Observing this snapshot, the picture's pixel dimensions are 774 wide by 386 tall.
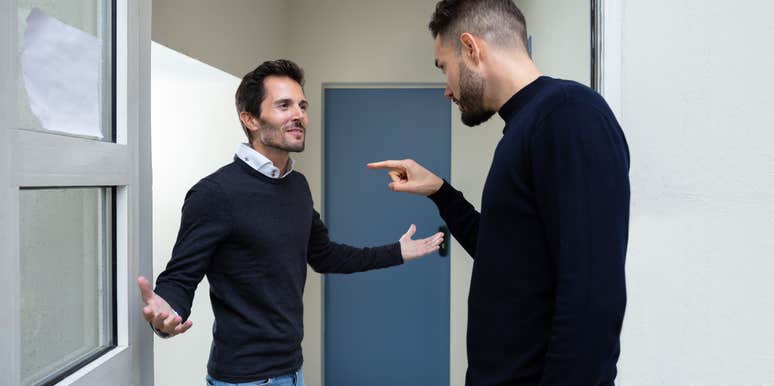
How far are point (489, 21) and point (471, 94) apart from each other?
0.13 metres

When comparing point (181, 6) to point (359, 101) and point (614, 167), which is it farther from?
point (614, 167)

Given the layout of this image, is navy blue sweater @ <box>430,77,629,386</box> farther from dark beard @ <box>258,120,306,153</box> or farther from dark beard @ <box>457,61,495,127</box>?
dark beard @ <box>258,120,306,153</box>

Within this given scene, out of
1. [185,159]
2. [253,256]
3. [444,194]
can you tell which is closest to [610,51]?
[444,194]

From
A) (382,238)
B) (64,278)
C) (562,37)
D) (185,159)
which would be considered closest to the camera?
(64,278)

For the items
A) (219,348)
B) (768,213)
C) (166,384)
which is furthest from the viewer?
(166,384)

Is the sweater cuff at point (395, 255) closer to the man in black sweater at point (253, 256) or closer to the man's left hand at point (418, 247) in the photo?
the man's left hand at point (418, 247)

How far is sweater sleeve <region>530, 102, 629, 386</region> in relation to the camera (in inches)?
28.6

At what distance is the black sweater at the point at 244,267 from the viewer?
1.35 meters

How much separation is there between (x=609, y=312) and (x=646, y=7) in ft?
2.29

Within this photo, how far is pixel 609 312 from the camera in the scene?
2.38 ft

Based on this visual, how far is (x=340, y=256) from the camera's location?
1.72 metres

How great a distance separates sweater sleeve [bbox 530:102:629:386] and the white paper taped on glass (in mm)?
698

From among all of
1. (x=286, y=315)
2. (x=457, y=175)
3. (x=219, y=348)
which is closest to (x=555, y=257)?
(x=286, y=315)

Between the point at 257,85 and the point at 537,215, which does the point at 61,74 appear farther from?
→ the point at 257,85
